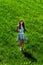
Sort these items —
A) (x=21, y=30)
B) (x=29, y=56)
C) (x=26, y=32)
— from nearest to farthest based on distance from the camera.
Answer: (x=29, y=56) → (x=21, y=30) → (x=26, y=32)

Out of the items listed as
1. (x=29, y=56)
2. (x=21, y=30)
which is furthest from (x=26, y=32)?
(x=29, y=56)

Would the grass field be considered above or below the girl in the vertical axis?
below

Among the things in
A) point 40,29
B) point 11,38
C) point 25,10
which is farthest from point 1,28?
point 25,10

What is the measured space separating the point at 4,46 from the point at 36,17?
676 centimetres

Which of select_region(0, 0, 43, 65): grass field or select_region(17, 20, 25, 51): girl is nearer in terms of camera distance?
select_region(0, 0, 43, 65): grass field

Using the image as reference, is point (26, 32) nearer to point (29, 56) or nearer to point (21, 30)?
point (21, 30)

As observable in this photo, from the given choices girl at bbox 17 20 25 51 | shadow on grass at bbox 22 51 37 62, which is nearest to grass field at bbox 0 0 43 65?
shadow on grass at bbox 22 51 37 62

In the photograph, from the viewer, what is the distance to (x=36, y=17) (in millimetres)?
23734

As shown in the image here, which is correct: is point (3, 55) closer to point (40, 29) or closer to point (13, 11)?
point (40, 29)

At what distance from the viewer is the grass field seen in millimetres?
16172

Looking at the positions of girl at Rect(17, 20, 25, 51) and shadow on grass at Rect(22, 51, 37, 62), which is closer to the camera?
shadow on grass at Rect(22, 51, 37, 62)

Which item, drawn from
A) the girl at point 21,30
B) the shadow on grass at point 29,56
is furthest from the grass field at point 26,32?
the girl at point 21,30

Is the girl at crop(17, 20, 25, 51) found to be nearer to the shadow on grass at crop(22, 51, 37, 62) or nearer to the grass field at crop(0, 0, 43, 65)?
the shadow on grass at crop(22, 51, 37, 62)

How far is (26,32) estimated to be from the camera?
67.4 feet
